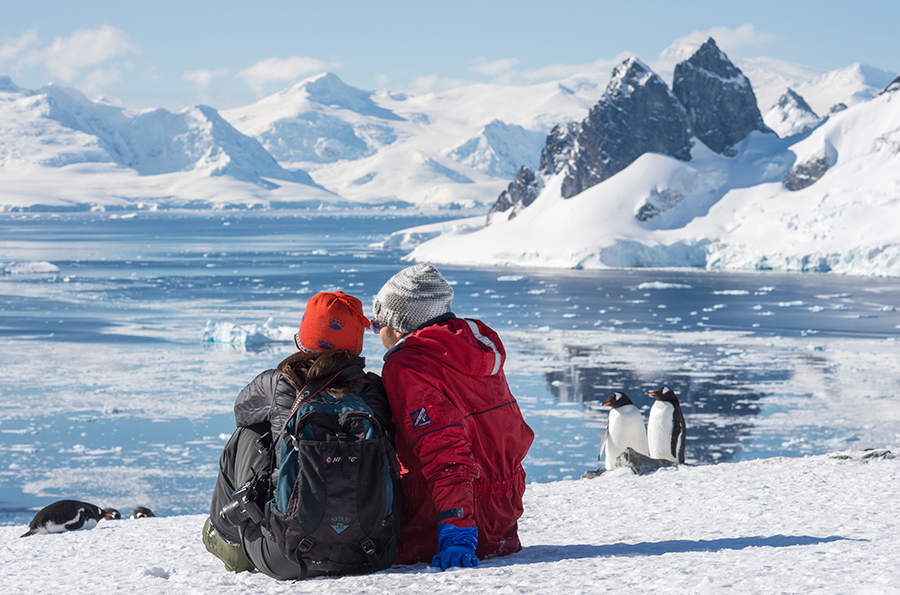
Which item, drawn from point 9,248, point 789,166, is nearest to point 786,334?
point 789,166

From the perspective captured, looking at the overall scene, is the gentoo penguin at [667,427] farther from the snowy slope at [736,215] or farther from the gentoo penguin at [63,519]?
the snowy slope at [736,215]

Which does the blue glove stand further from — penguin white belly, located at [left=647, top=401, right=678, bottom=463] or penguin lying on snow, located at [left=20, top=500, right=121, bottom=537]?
penguin white belly, located at [left=647, top=401, right=678, bottom=463]

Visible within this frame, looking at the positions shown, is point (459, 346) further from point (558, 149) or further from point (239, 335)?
point (558, 149)

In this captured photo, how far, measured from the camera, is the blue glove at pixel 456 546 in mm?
2990

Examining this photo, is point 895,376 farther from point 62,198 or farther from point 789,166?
point 62,198

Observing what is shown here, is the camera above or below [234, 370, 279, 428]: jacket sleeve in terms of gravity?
below

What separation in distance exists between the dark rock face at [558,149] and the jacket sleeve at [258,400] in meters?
82.2

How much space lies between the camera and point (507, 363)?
67.3 ft

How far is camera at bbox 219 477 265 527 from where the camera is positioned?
292 centimetres

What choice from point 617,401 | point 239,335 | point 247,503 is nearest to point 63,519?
point 247,503

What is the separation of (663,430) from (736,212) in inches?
2203

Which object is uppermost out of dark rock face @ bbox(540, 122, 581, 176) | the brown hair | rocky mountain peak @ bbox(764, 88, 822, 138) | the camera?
rocky mountain peak @ bbox(764, 88, 822, 138)

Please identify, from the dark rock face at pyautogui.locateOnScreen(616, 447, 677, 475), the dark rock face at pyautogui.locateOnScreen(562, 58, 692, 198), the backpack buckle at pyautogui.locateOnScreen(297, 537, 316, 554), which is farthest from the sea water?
the dark rock face at pyautogui.locateOnScreen(562, 58, 692, 198)

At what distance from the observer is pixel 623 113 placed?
7550cm
